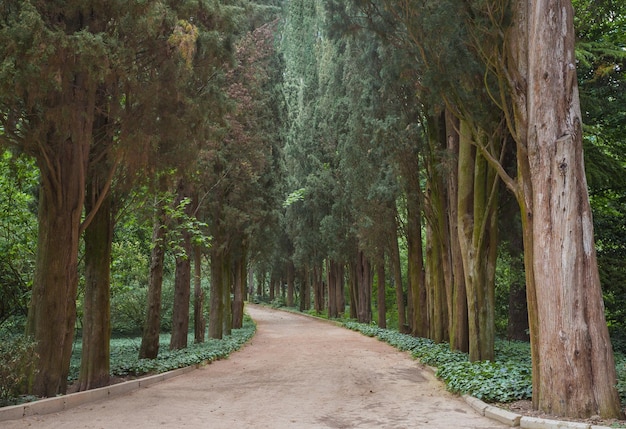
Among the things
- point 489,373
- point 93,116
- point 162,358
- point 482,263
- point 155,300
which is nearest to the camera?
point 93,116

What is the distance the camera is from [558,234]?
270 inches

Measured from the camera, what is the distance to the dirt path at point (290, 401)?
673 cm

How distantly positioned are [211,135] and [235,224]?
9.44 m

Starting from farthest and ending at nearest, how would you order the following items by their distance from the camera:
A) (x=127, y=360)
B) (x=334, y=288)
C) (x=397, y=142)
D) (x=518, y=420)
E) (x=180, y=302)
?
(x=334, y=288)
(x=180, y=302)
(x=397, y=142)
(x=127, y=360)
(x=518, y=420)

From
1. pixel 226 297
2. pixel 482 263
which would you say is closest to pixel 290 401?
pixel 482 263

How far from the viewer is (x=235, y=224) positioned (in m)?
19.9

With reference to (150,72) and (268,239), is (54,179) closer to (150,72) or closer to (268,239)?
(150,72)

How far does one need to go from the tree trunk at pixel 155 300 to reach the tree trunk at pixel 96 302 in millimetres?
3014

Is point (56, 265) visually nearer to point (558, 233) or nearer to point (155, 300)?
point (155, 300)

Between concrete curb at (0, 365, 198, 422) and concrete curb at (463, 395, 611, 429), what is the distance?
5.49 m

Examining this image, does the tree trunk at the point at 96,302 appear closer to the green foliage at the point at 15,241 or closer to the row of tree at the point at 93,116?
the row of tree at the point at 93,116

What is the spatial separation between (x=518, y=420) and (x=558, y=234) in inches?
88.2

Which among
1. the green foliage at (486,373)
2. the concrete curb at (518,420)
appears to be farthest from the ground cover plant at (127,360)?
the concrete curb at (518,420)

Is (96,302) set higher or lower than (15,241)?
lower
